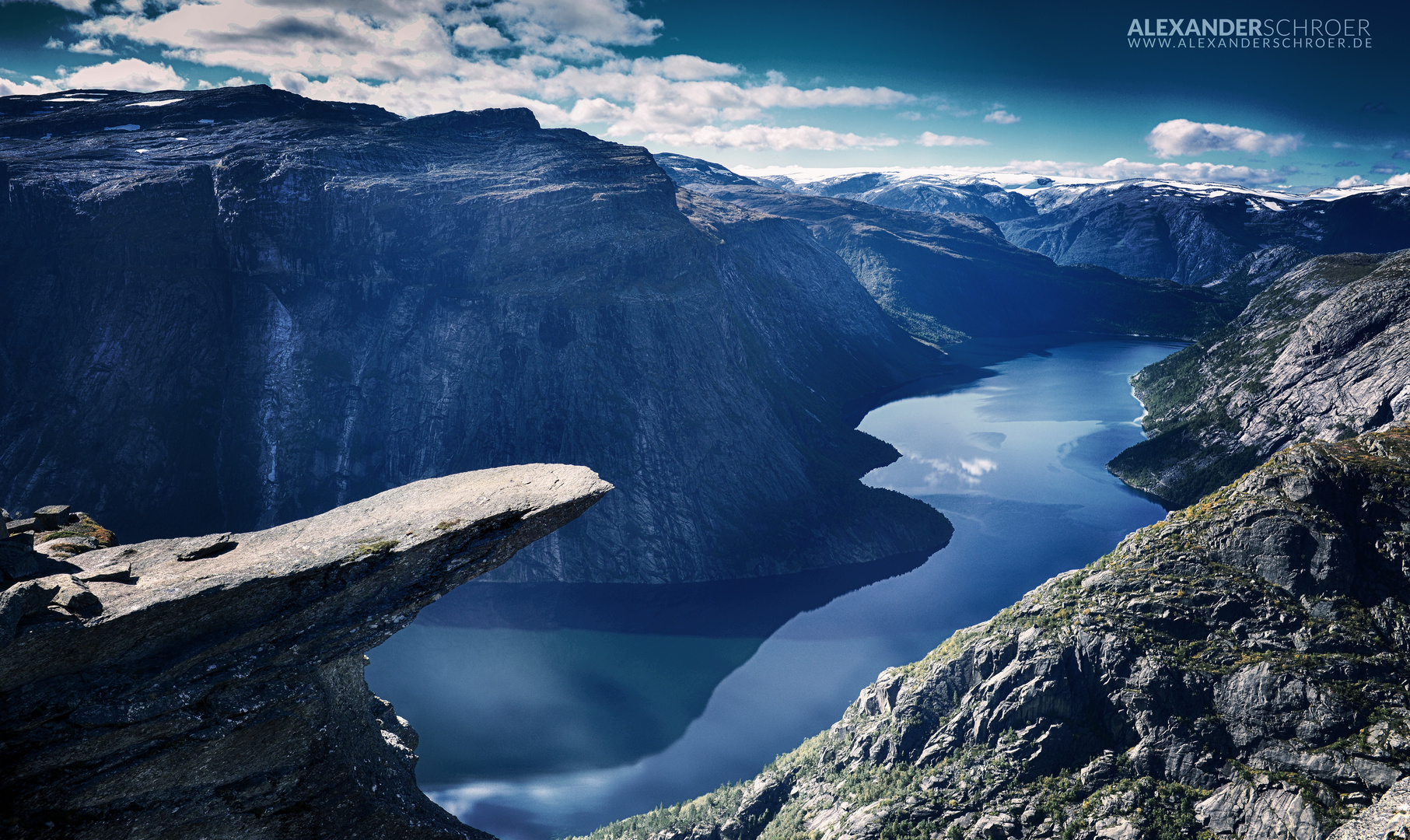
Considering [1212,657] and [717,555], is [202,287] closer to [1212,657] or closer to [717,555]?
[717,555]

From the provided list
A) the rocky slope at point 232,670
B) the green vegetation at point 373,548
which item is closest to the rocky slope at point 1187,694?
the rocky slope at point 232,670

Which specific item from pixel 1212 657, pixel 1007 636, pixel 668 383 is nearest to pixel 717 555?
pixel 668 383

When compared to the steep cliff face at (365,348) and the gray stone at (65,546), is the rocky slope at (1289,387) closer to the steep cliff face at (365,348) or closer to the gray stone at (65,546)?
the steep cliff face at (365,348)

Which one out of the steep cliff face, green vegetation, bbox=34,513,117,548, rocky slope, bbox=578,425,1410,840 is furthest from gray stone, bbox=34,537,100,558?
the steep cliff face

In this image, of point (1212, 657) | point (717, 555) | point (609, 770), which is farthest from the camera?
point (717, 555)

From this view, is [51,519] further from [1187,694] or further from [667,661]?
[667,661]

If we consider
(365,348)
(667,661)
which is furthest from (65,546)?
(365,348)

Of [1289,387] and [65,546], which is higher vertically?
[65,546]
